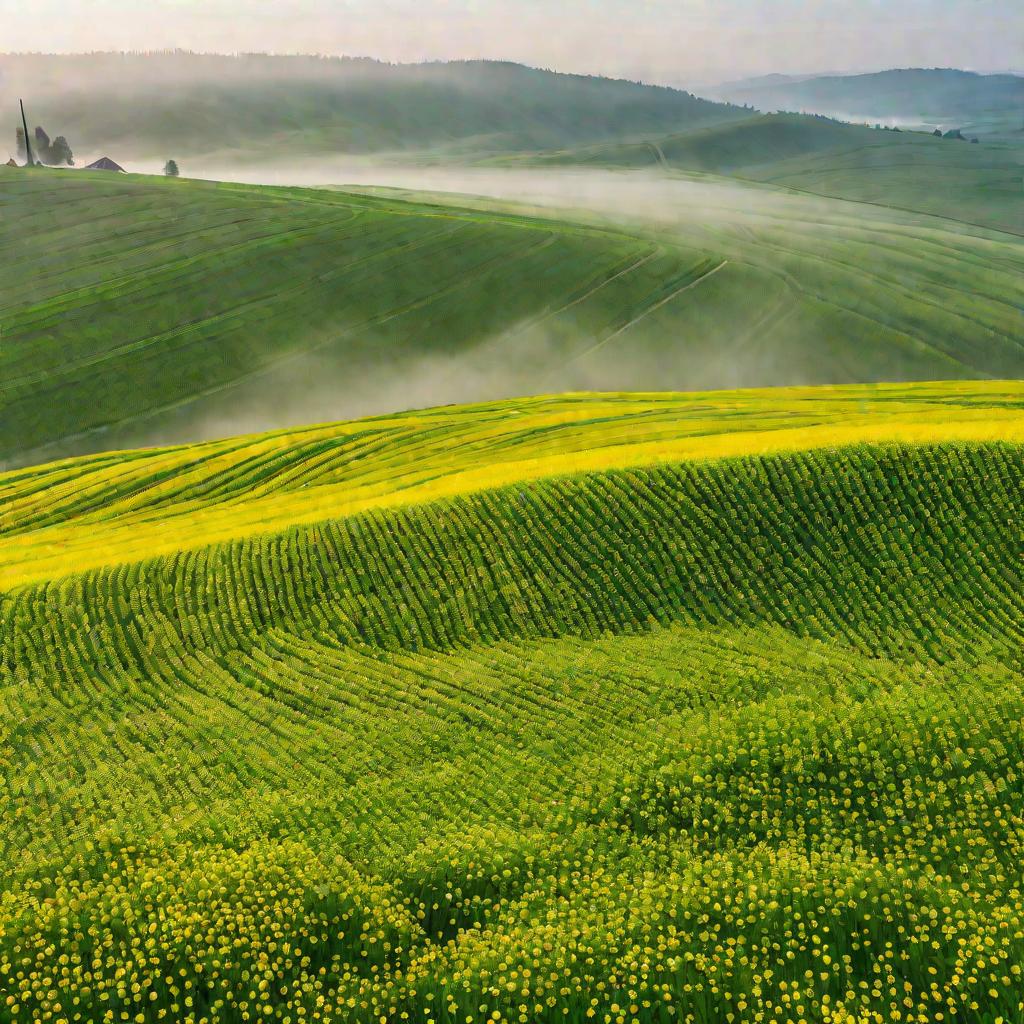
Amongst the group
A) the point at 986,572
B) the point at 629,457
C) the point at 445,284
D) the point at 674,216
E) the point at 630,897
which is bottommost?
the point at 630,897

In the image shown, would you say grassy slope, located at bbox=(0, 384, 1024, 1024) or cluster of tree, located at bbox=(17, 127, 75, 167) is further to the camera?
cluster of tree, located at bbox=(17, 127, 75, 167)

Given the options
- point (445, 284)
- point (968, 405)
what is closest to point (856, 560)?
point (968, 405)

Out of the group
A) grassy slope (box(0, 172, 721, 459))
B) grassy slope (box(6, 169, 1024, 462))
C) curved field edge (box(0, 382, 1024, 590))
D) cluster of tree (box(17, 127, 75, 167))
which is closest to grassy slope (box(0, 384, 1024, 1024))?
curved field edge (box(0, 382, 1024, 590))

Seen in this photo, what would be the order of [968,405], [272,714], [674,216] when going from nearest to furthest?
[272,714] < [968,405] < [674,216]

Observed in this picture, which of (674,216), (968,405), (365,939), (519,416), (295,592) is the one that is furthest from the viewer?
(674,216)

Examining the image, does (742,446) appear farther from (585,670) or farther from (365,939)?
(365,939)

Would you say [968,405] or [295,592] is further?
[968,405]

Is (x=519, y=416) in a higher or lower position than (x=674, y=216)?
lower

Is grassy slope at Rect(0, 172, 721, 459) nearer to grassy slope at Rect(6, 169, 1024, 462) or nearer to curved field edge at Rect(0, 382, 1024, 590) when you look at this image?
grassy slope at Rect(6, 169, 1024, 462)
